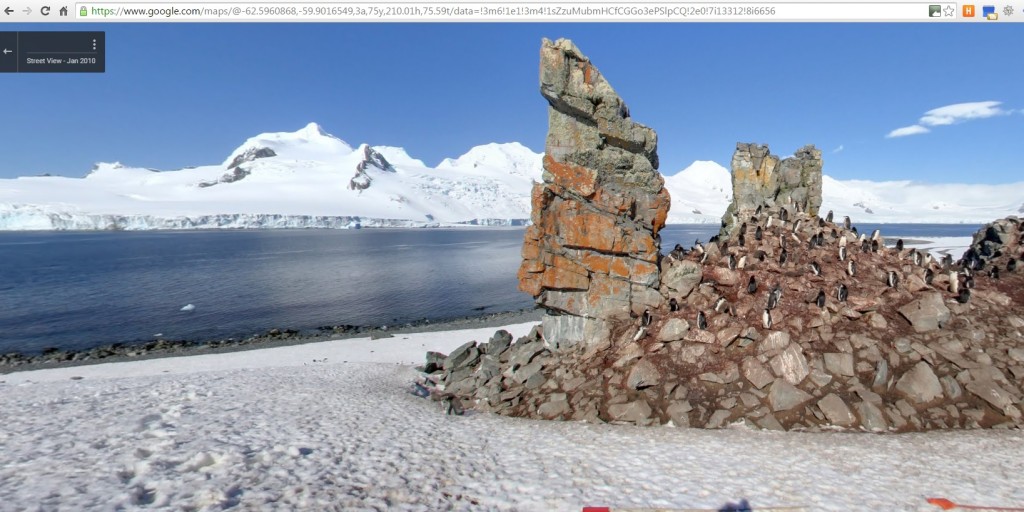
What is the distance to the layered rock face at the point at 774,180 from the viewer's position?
2411 centimetres

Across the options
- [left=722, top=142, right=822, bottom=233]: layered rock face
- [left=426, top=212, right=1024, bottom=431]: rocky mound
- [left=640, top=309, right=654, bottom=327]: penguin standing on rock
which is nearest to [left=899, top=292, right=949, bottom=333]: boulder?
[left=426, top=212, right=1024, bottom=431]: rocky mound

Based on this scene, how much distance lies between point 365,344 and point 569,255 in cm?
1559

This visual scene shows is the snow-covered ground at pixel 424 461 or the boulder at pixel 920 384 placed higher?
the boulder at pixel 920 384

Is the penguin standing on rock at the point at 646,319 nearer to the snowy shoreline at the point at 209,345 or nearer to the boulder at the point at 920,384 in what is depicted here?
the boulder at the point at 920,384

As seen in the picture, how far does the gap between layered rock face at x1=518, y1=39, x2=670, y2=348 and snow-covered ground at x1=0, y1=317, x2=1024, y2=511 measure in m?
4.79

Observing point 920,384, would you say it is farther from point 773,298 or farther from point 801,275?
point 801,275

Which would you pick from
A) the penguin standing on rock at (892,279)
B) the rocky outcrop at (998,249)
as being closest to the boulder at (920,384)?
the penguin standing on rock at (892,279)

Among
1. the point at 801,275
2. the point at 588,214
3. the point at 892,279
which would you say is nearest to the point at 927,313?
the point at 892,279

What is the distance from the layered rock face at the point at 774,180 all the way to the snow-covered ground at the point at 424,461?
14180mm

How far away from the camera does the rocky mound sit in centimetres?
1303

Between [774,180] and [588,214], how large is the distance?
13.9 metres

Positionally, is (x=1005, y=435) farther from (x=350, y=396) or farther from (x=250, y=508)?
(x=350, y=396)

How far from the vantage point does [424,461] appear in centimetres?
1098

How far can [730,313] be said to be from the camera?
51.3 ft
